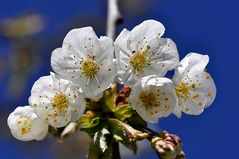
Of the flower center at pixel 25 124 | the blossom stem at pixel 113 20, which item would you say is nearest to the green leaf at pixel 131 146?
the flower center at pixel 25 124

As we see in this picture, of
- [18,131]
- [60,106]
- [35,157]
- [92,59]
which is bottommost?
[35,157]

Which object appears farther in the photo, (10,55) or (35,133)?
(10,55)

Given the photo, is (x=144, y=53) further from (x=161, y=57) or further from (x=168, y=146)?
(x=168, y=146)

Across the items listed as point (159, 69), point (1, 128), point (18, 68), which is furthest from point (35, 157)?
point (159, 69)

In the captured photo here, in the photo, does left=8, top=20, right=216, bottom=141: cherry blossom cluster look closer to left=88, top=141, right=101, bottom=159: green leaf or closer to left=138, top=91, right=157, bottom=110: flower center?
left=138, top=91, right=157, bottom=110: flower center

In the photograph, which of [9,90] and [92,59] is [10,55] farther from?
[92,59]

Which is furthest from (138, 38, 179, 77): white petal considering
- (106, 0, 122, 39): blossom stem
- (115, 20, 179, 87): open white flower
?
(106, 0, 122, 39): blossom stem

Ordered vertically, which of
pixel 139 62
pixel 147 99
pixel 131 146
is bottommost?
pixel 131 146

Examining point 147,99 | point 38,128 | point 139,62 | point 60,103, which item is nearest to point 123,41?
point 139,62
